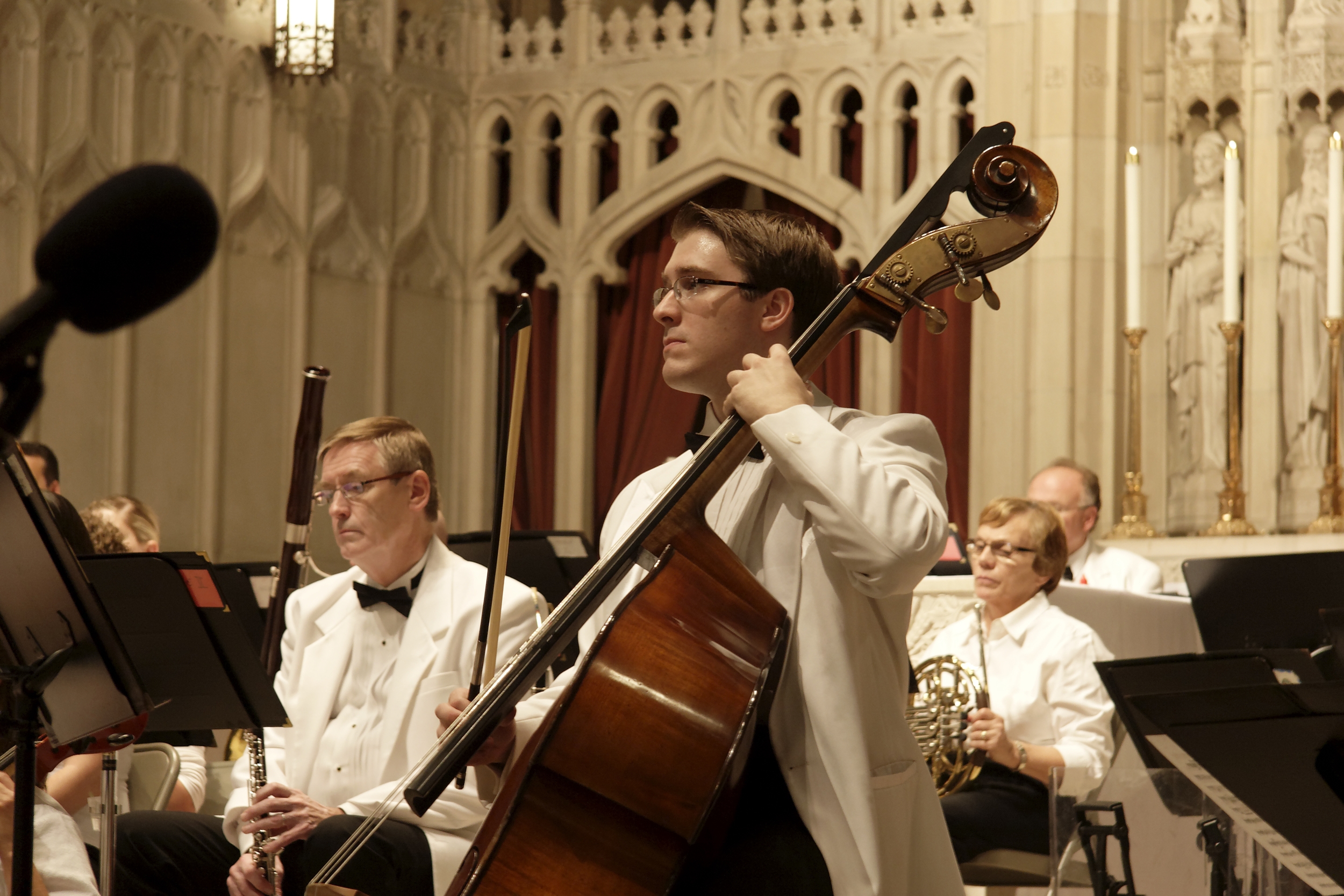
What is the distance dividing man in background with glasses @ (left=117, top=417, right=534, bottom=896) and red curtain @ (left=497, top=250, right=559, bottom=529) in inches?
238

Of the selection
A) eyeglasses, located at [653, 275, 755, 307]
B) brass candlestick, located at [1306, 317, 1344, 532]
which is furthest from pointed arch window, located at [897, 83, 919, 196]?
eyeglasses, located at [653, 275, 755, 307]

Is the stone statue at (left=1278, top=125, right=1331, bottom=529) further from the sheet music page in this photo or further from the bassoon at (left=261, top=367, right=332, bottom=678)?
the sheet music page

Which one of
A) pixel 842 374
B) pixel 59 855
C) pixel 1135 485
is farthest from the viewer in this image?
pixel 842 374

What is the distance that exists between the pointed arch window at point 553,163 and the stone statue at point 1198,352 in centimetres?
387

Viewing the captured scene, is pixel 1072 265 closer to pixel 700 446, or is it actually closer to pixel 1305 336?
pixel 1305 336

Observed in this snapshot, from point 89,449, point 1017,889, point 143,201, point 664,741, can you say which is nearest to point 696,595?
point 664,741

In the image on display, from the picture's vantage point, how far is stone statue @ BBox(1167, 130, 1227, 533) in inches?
327

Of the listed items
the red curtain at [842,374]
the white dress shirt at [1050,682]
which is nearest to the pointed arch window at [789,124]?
the red curtain at [842,374]

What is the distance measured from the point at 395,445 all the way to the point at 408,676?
590mm

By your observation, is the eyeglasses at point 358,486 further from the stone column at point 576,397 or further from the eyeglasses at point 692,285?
the stone column at point 576,397

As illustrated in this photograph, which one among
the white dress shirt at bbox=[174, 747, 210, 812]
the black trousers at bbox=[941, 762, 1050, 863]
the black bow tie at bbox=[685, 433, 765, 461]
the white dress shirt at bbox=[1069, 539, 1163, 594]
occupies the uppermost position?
the black bow tie at bbox=[685, 433, 765, 461]

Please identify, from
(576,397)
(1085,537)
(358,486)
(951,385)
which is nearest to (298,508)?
(358,486)

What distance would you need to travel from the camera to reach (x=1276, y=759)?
8.06 ft

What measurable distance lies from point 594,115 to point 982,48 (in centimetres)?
247
